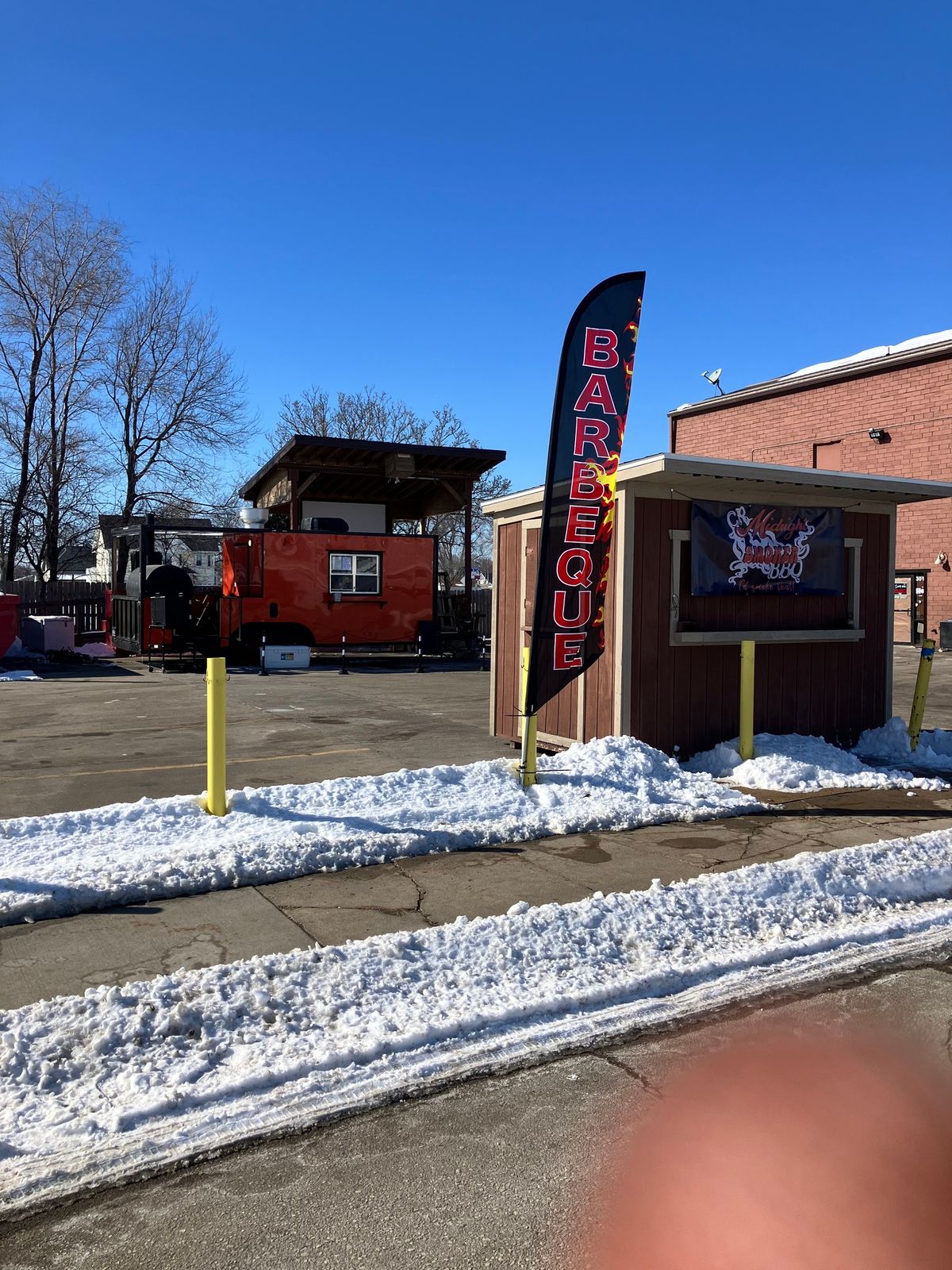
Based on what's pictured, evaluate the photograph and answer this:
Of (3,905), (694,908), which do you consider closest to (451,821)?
(694,908)

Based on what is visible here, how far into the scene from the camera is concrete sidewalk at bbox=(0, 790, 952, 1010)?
458cm

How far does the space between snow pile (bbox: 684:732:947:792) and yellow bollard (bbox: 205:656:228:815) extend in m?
4.00

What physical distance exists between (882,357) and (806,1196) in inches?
1221

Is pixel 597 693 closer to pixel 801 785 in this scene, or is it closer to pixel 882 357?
pixel 801 785

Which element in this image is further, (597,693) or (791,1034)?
(597,693)

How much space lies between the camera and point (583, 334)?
24.3 ft

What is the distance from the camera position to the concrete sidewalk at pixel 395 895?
4.58 metres

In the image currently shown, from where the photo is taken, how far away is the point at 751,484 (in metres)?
9.33

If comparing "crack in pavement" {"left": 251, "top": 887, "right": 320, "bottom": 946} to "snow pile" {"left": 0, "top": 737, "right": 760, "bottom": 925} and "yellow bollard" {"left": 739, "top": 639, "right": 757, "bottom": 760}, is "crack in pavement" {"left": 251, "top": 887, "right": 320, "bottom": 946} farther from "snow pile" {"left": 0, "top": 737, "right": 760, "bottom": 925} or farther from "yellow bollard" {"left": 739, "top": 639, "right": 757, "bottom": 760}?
"yellow bollard" {"left": 739, "top": 639, "right": 757, "bottom": 760}

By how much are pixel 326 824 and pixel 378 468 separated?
19.2 meters

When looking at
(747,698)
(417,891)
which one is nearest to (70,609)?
(747,698)

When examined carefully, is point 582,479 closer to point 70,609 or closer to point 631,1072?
point 631,1072

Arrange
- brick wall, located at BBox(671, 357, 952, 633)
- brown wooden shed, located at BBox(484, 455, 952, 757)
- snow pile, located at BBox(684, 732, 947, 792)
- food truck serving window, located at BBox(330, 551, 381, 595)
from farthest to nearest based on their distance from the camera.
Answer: brick wall, located at BBox(671, 357, 952, 633) < food truck serving window, located at BBox(330, 551, 381, 595) < brown wooden shed, located at BBox(484, 455, 952, 757) < snow pile, located at BBox(684, 732, 947, 792)

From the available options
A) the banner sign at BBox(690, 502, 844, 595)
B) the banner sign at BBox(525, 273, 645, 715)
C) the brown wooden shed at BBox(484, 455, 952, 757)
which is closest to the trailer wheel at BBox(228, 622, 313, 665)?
the brown wooden shed at BBox(484, 455, 952, 757)
